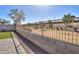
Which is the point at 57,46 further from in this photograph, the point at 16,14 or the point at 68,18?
the point at 16,14

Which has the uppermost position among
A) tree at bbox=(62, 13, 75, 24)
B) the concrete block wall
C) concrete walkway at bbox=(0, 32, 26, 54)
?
tree at bbox=(62, 13, 75, 24)

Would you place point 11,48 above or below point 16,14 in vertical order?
below

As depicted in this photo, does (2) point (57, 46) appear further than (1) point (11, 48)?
No

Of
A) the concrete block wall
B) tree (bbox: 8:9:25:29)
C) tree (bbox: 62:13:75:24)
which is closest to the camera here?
the concrete block wall

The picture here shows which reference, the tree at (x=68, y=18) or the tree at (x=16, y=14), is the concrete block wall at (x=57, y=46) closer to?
the tree at (x=68, y=18)

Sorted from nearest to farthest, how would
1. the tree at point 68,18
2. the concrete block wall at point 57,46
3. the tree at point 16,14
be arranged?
the concrete block wall at point 57,46 → the tree at point 68,18 → the tree at point 16,14

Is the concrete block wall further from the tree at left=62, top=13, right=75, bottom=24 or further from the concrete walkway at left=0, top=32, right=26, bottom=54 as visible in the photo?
the concrete walkway at left=0, top=32, right=26, bottom=54

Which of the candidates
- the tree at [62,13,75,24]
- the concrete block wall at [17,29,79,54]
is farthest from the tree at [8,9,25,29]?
the tree at [62,13,75,24]

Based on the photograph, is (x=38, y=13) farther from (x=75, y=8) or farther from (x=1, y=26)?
(x=1, y=26)

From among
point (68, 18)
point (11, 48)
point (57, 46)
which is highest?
point (68, 18)

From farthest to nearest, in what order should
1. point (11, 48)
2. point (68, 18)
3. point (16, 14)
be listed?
point (11, 48), point (16, 14), point (68, 18)

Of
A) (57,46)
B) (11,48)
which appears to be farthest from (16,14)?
(11,48)

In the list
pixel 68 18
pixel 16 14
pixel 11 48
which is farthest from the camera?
pixel 11 48

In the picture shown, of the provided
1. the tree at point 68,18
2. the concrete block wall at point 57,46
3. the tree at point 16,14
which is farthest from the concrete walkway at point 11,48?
the tree at point 68,18
